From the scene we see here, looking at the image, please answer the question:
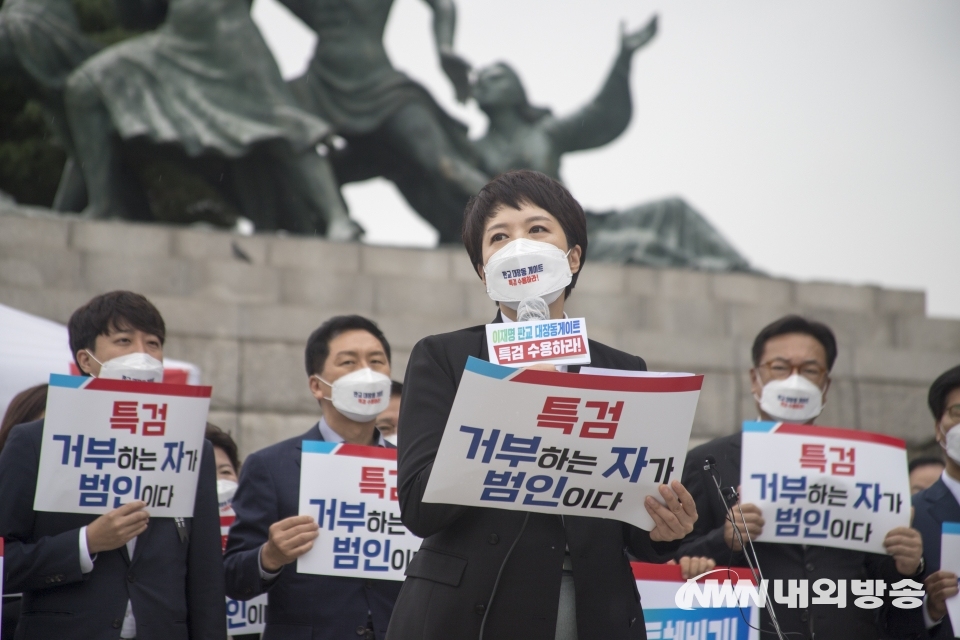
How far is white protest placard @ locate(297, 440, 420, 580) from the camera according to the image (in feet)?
13.8

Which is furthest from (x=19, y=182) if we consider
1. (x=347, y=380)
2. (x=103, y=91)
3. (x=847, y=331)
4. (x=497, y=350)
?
(x=497, y=350)

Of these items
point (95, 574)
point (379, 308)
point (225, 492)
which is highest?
point (379, 308)

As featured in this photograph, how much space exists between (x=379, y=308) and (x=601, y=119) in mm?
3943

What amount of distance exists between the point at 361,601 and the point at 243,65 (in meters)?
7.76

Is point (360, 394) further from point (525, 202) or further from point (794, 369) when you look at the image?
point (525, 202)

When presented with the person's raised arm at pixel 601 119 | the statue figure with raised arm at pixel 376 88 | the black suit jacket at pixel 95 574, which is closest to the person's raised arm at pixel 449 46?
the statue figure with raised arm at pixel 376 88

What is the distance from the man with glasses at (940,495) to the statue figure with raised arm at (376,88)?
743cm

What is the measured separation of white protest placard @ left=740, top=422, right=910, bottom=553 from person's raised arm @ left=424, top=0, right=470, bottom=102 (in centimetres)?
779

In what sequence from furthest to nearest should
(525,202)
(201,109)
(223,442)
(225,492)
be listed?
(201,109)
(223,442)
(225,492)
(525,202)

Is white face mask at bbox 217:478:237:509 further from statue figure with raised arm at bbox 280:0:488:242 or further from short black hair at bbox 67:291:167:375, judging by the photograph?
statue figure with raised arm at bbox 280:0:488:242

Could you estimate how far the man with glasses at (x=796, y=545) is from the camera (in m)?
4.17

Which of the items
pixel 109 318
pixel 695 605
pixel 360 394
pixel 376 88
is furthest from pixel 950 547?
pixel 376 88

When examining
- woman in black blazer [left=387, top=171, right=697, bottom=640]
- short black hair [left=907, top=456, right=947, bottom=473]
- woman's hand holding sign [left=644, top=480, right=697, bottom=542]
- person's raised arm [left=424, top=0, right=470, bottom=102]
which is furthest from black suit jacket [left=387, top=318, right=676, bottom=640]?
person's raised arm [left=424, top=0, right=470, bottom=102]

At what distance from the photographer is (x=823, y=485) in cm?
435
